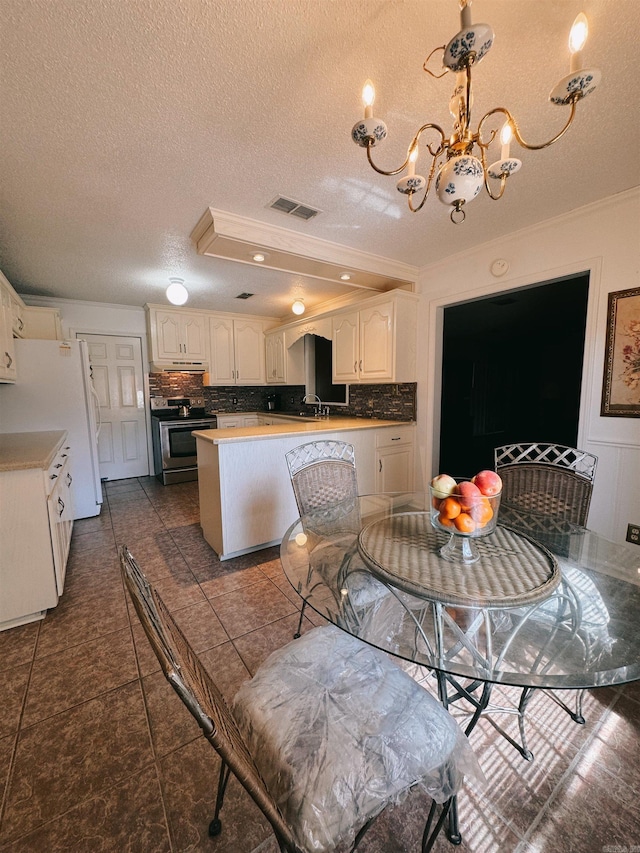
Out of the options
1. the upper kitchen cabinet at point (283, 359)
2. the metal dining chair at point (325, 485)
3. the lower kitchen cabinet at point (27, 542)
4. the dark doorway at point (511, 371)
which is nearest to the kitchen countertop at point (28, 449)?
the lower kitchen cabinet at point (27, 542)

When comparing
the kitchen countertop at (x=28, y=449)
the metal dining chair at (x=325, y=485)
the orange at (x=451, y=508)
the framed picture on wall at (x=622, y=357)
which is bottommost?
the metal dining chair at (x=325, y=485)

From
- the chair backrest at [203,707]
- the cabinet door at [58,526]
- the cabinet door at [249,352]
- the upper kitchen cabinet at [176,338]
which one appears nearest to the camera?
the chair backrest at [203,707]

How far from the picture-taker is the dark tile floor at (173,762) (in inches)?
39.1

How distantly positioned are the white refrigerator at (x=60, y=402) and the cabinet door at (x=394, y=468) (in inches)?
114

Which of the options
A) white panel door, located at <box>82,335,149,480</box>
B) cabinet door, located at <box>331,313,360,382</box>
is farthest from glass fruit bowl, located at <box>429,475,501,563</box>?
white panel door, located at <box>82,335,149,480</box>

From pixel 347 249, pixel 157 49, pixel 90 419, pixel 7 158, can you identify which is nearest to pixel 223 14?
pixel 157 49

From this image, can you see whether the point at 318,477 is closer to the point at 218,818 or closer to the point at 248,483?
the point at 248,483

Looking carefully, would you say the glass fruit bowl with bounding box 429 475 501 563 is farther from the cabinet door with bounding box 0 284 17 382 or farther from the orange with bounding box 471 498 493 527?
the cabinet door with bounding box 0 284 17 382

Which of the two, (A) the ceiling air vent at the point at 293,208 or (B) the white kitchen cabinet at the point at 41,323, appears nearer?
(A) the ceiling air vent at the point at 293,208

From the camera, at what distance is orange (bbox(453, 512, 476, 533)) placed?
44.5 inches

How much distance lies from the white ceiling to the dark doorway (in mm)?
687

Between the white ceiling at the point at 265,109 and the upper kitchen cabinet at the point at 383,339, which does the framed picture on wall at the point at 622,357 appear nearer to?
the white ceiling at the point at 265,109

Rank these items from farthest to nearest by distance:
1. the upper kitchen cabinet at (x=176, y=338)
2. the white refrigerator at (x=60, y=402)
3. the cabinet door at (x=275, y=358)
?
the cabinet door at (x=275, y=358)
the upper kitchen cabinet at (x=176, y=338)
the white refrigerator at (x=60, y=402)

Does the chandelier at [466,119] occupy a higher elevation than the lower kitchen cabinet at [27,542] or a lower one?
higher
